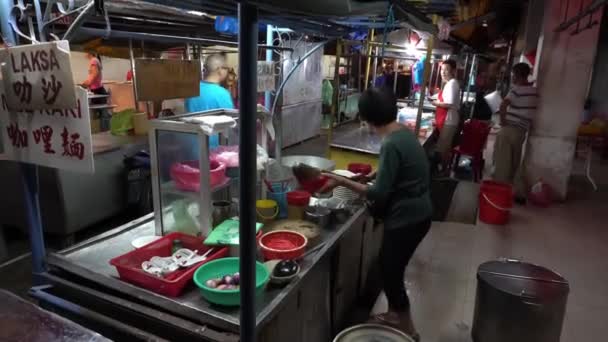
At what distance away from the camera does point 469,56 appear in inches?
399

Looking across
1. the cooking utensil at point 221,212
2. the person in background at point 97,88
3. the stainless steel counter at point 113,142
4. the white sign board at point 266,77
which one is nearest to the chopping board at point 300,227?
the cooking utensil at point 221,212

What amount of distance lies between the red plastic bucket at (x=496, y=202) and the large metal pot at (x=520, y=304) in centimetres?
236

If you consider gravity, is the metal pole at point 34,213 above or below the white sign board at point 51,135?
below

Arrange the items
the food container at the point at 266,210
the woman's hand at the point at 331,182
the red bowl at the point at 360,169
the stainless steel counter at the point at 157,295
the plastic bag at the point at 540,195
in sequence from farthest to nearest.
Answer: the plastic bag at the point at 540,195
the red bowl at the point at 360,169
the woman's hand at the point at 331,182
the food container at the point at 266,210
the stainless steel counter at the point at 157,295

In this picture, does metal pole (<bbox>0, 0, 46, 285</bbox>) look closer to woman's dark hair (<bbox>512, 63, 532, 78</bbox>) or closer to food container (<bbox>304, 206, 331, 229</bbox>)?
food container (<bbox>304, 206, 331, 229</bbox>)

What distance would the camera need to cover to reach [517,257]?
418cm

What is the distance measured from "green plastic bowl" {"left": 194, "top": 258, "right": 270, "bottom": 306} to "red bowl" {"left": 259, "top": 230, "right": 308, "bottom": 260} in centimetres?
16

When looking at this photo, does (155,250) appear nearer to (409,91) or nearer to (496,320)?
(496,320)

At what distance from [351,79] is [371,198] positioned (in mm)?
9292

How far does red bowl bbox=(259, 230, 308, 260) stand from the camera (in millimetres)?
2096

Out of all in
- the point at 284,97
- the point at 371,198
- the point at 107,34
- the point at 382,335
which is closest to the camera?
the point at 107,34

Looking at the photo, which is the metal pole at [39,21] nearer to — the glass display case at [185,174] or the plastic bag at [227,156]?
the glass display case at [185,174]

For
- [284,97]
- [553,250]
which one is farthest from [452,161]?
[284,97]

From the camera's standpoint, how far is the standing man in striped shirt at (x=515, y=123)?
559 cm
